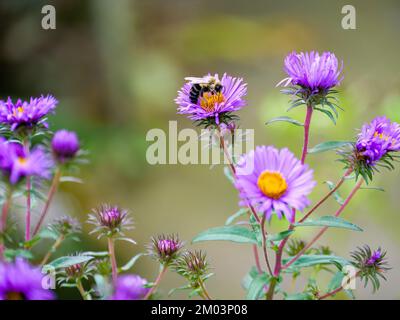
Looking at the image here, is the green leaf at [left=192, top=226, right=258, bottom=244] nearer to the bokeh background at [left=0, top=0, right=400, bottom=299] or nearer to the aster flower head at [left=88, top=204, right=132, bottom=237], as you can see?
the aster flower head at [left=88, top=204, right=132, bottom=237]

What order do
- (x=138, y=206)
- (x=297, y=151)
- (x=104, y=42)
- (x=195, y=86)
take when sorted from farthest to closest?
(x=104, y=42) < (x=138, y=206) < (x=297, y=151) < (x=195, y=86)

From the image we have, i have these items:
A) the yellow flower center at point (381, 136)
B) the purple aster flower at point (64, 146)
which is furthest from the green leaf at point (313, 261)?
the purple aster flower at point (64, 146)

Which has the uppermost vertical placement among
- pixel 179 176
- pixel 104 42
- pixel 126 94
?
pixel 104 42

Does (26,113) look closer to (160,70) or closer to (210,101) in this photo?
(210,101)

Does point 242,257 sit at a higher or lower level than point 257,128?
lower

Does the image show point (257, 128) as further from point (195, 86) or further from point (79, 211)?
point (195, 86)

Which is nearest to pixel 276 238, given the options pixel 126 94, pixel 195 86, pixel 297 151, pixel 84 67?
pixel 195 86

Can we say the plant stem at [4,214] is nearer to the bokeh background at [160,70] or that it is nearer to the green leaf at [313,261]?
the green leaf at [313,261]
